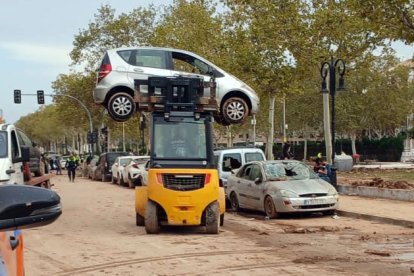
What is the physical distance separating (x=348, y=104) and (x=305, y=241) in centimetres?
4609

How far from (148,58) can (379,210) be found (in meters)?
6.99

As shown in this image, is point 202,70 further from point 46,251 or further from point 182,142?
point 46,251

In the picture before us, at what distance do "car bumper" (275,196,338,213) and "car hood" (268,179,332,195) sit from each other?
196 mm

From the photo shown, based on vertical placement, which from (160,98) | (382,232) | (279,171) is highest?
(160,98)

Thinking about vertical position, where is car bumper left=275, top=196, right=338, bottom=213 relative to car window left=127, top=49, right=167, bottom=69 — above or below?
below

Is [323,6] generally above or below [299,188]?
above

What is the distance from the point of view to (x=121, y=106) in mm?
16031

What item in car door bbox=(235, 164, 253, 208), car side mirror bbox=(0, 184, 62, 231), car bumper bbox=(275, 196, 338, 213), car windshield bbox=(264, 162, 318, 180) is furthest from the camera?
car door bbox=(235, 164, 253, 208)

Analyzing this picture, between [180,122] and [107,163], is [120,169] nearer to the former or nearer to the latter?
[107,163]

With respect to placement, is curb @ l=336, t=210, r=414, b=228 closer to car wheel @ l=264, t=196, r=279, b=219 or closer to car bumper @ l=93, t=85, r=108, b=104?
car wheel @ l=264, t=196, r=279, b=219

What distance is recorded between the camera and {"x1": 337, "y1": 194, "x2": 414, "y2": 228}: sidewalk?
14.0 m

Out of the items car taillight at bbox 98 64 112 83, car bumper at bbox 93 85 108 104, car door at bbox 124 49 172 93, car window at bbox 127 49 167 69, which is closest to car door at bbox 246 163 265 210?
car door at bbox 124 49 172 93

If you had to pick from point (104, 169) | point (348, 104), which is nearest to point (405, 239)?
point (104, 169)

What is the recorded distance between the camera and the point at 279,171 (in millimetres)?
16328
